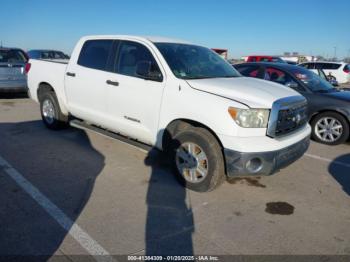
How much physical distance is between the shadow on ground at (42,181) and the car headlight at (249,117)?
6.58 ft

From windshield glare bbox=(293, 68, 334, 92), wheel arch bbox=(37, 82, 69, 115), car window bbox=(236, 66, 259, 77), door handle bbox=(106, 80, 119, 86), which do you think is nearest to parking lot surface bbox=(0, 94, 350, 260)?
wheel arch bbox=(37, 82, 69, 115)

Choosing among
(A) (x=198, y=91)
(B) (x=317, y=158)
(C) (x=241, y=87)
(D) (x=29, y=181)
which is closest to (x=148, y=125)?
(A) (x=198, y=91)

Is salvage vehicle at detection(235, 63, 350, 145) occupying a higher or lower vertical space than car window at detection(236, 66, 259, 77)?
lower

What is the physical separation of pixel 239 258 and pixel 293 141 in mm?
1706

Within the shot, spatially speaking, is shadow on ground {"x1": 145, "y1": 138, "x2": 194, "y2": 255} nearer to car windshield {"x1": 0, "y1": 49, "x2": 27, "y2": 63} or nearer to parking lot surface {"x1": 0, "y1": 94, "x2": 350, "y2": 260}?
parking lot surface {"x1": 0, "y1": 94, "x2": 350, "y2": 260}

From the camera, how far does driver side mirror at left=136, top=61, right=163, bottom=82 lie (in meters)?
4.07

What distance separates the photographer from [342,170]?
4.98 metres

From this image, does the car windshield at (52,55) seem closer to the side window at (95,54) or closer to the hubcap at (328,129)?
the side window at (95,54)

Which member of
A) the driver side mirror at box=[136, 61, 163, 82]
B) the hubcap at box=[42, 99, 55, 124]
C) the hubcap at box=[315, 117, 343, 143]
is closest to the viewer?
the driver side mirror at box=[136, 61, 163, 82]

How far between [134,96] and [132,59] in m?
0.63

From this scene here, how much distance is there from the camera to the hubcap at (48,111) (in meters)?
6.23

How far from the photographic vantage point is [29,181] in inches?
160

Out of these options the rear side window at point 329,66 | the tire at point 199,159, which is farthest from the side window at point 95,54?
the rear side window at point 329,66

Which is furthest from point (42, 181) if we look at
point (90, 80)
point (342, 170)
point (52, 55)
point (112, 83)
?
point (52, 55)
